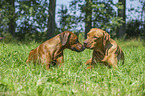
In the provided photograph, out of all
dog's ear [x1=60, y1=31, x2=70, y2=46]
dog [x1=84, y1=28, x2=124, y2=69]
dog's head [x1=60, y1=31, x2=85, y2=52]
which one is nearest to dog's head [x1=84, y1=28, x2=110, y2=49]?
dog [x1=84, y1=28, x2=124, y2=69]

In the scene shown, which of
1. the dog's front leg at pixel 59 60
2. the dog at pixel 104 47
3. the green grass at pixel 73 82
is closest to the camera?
the green grass at pixel 73 82

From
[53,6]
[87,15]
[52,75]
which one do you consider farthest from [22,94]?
[87,15]

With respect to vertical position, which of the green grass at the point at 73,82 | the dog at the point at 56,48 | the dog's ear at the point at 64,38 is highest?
the dog's ear at the point at 64,38

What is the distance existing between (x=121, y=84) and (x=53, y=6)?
9843mm

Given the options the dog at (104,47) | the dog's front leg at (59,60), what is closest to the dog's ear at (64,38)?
the dog's front leg at (59,60)

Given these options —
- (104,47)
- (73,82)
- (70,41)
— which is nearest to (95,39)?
(104,47)

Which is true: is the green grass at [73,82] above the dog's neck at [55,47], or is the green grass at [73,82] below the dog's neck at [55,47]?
below

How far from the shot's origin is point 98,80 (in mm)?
3695

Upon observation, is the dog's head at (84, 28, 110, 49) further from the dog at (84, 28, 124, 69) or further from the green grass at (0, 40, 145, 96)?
the green grass at (0, 40, 145, 96)

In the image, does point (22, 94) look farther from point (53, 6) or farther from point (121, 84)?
point (53, 6)

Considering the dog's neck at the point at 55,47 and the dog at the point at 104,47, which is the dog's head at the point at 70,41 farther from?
the dog at the point at 104,47

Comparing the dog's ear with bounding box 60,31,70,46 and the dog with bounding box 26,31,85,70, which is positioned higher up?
the dog's ear with bounding box 60,31,70,46

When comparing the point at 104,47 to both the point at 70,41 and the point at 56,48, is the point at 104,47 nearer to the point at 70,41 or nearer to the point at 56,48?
the point at 70,41

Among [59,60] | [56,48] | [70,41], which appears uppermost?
[70,41]
